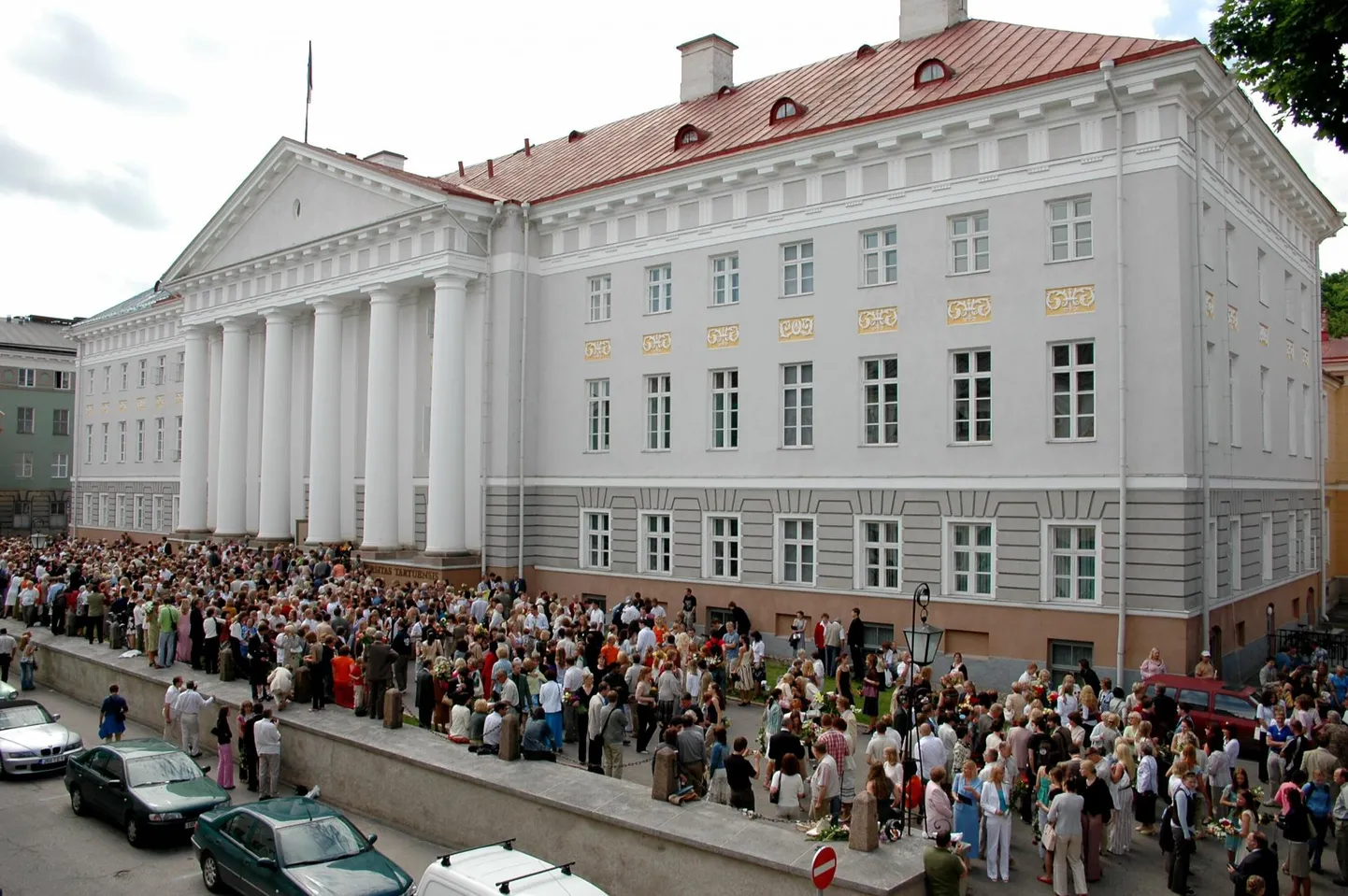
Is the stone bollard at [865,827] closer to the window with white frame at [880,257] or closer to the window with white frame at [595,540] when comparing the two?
the window with white frame at [880,257]

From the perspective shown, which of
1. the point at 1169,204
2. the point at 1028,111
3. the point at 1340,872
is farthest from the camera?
the point at 1028,111

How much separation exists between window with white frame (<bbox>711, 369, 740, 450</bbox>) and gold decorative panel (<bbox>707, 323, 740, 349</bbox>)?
0.71m

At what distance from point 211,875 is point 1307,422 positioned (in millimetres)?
32216

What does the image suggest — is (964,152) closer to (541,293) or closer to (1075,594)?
(1075,594)

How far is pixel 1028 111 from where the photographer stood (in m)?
24.0

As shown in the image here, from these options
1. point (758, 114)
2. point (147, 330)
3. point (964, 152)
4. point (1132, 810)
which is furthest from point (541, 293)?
point (147, 330)

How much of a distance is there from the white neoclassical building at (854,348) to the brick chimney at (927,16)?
10 cm

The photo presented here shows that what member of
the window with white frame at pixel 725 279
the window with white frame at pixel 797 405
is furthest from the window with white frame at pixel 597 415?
the window with white frame at pixel 797 405

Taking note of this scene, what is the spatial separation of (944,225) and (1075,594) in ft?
29.5

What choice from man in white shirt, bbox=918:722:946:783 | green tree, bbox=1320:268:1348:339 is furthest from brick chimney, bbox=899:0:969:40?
green tree, bbox=1320:268:1348:339

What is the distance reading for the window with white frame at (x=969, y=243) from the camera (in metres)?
25.2

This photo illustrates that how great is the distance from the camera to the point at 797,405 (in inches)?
1119

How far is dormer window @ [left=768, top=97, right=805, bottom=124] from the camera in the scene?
3041 cm

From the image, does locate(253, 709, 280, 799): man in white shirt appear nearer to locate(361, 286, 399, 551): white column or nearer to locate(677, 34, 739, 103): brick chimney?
locate(361, 286, 399, 551): white column
